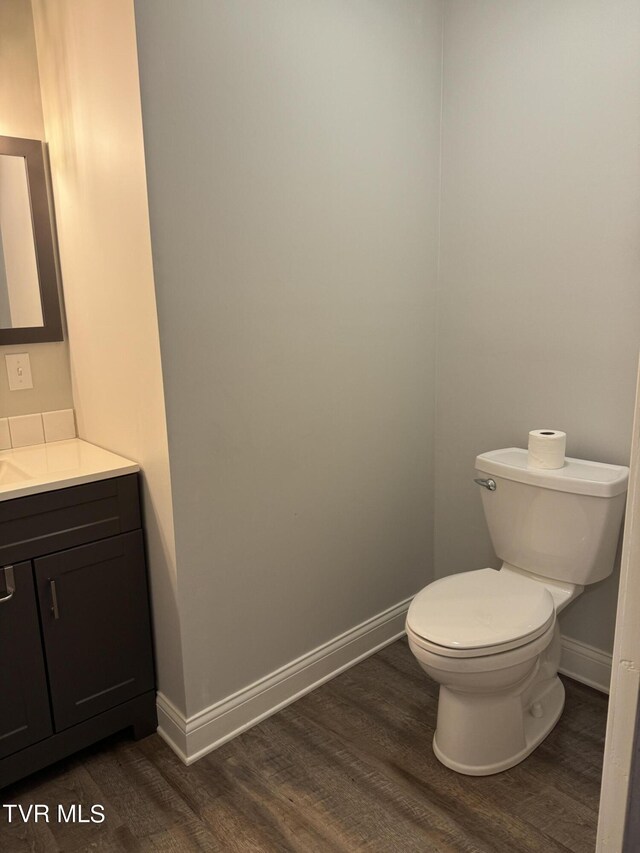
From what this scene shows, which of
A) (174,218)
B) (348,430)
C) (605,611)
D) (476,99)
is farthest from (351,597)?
(476,99)

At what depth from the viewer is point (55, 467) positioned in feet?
6.15

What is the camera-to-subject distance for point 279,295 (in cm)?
192

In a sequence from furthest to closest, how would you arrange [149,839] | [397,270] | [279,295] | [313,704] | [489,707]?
[397,270], [313,704], [279,295], [489,707], [149,839]

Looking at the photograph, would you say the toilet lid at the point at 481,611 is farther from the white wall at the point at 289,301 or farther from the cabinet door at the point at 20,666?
the cabinet door at the point at 20,666

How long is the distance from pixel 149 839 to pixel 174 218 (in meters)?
1.56

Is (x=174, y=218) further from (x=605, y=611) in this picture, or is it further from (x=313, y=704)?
(x=605, y=611)

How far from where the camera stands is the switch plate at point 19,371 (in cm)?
209

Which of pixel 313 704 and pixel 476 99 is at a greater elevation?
pixel 476 99

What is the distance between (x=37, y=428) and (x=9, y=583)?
25.9 inches

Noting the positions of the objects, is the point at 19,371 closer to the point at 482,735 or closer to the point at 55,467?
the point at 55,467

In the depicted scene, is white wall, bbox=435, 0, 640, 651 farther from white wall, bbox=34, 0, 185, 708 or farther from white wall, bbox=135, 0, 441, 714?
white wall, bbox=34, 0, 185, 708

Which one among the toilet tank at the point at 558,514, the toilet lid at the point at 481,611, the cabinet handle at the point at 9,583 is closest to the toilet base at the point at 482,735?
the toilet lid at the point at 481,611

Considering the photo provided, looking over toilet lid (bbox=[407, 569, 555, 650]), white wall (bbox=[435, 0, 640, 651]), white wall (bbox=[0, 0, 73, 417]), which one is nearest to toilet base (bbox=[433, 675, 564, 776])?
toilet lid (bbox=[407, 569, 555, 650])

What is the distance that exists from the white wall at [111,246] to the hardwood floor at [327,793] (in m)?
0.24
